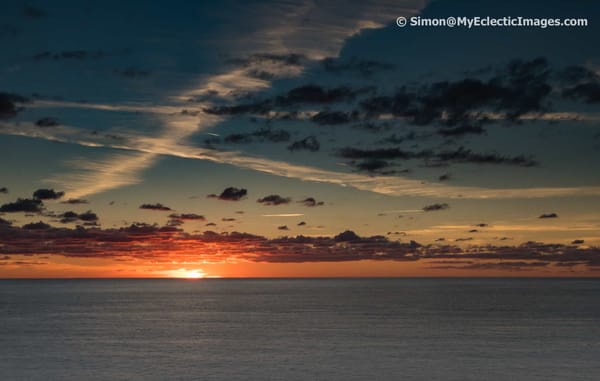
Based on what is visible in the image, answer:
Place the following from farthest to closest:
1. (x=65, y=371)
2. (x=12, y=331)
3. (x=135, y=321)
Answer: (x=135, y=321) → (x=12, y=331) → (x=65, y=371)

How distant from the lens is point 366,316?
150625 mm

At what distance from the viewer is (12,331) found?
123188mm

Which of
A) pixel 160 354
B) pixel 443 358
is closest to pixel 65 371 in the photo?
pixel 160 354

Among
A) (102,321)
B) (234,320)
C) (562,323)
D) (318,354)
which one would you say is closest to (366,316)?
A: (234,320)

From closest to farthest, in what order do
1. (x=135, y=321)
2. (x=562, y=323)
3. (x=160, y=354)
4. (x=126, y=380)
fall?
1. (x=126, y=380)
2. (x=160, y=354)
3. (x=562, y=323)
4. (x=135, y=321)

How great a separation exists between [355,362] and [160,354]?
80.2ft

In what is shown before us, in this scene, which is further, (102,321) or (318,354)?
(102,321)

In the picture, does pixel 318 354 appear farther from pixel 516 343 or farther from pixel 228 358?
pixel 516 343

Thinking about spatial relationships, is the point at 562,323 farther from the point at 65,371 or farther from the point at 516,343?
the point at 65,371

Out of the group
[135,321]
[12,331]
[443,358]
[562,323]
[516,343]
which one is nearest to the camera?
[443,358]

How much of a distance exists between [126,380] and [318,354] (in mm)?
25556

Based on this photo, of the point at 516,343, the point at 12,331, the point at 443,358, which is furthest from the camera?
the point at 12,331

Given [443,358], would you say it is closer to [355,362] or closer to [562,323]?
[355,362]

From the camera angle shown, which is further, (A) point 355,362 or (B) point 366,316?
(B) point 366,316
